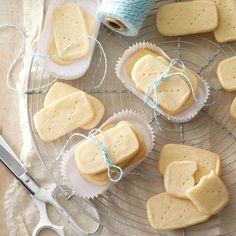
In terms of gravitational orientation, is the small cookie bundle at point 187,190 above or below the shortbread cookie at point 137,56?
below

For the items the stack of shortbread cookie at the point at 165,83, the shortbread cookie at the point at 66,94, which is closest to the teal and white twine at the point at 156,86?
the stack of shortbread cookie at the point at 165,83

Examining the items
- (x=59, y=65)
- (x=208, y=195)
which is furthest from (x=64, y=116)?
(x=208, y=195)

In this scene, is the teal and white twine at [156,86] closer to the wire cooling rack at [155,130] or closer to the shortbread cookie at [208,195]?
the wire cooling rack at [155,130]

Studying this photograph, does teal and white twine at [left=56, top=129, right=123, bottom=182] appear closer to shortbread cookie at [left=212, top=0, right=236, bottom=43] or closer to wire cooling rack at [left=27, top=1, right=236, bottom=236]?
wire cooling rack at [left=27, top=1, right=236, bottom=236]

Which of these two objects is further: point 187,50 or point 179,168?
point 187,50

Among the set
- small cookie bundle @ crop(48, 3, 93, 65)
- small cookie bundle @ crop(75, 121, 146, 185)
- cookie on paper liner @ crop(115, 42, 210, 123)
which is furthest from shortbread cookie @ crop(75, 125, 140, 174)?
small cookie bundle @ crop(48, 3, 93, 65)

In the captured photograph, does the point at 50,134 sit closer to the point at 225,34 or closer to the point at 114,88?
the point at 114,88

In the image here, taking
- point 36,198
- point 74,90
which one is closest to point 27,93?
point 74,90
